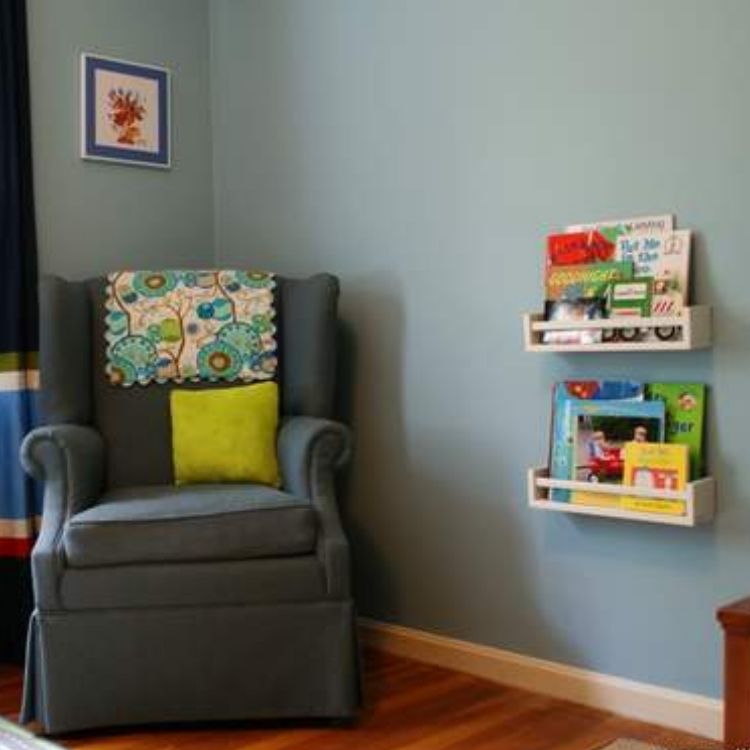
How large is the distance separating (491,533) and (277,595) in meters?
0.71

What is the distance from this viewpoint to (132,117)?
360 centimetres

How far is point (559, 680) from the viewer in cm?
286

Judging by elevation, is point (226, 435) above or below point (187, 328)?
below

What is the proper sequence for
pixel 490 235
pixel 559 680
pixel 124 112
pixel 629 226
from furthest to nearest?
pixel 124 112
pixel 490 235
pixel 559 680
pixel 629 226

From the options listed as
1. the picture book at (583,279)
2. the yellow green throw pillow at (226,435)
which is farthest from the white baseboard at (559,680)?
the picture book at (583,279)

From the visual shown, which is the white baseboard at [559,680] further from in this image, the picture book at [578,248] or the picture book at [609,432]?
the picture book at [578,248]

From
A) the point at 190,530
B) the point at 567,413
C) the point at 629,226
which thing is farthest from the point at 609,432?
the point at 190,530

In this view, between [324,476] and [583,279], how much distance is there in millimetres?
845

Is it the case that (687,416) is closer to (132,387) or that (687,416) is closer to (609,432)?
(609,432)

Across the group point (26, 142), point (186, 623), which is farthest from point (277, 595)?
point (26, 142)

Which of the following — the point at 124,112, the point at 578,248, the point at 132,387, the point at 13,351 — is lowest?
the point at 132,387

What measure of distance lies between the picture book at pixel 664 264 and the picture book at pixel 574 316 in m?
0.13

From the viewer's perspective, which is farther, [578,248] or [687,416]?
[578,248]

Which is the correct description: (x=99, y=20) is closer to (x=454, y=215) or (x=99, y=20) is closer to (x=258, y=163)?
(x=258, y=163)
